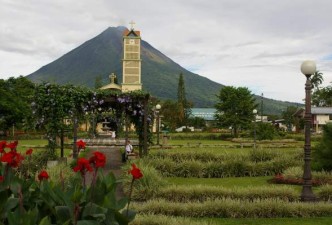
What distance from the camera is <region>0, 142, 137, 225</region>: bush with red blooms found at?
12.2ft

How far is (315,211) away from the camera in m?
10.4

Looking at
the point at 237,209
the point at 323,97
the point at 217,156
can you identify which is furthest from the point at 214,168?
the point at 323,97

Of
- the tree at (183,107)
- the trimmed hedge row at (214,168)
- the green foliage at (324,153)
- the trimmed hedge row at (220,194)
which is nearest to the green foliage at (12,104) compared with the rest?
the tree at (183,107)

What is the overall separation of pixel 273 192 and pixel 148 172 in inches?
131

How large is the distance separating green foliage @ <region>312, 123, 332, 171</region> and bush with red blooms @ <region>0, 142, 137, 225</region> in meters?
14.4

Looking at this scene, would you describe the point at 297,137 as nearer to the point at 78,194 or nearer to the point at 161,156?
the point at 161,156

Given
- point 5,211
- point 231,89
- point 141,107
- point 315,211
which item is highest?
point 231,89

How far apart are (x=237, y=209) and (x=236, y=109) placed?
50383 mm

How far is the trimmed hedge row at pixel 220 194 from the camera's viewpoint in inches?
462

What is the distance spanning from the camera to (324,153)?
57.1ft

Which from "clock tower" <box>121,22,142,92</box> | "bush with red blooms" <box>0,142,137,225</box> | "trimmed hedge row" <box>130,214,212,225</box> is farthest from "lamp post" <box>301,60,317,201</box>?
"clock tower" <box>121,22,142,92</box>

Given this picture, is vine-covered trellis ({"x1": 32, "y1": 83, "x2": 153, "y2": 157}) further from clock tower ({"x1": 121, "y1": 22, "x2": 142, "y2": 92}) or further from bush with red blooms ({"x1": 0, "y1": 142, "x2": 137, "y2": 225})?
clock tower ({"x1": 121, "y1": 22, "x2": 142, "y2": 92})

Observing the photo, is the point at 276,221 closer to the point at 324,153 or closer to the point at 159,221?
the point at 159,221

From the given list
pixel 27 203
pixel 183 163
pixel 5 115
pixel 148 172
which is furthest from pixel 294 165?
pixel 5 115
